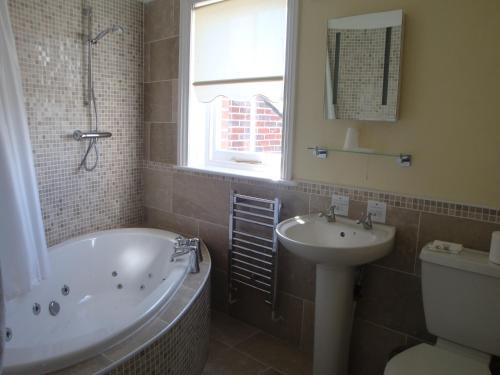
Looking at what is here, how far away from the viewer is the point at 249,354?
2.39 metres

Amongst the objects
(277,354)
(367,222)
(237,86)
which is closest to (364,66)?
(367,222)

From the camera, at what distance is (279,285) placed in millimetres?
2480

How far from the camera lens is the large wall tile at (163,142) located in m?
2.99

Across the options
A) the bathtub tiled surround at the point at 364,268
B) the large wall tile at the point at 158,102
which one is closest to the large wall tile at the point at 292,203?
the bathtub tiled surround at the point at 364,268

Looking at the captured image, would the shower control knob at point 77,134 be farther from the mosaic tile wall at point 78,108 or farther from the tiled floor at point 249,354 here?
the tiled floor at point 249,354

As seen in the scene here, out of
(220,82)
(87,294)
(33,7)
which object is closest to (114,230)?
(87,294)

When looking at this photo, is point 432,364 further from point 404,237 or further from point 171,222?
point 171,222

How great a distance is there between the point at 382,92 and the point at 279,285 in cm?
125

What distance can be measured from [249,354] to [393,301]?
0.89 meters

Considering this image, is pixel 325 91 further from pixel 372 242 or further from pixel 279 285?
pixel 279 285

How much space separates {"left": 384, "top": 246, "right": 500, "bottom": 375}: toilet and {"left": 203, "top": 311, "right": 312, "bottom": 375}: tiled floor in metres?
0.81

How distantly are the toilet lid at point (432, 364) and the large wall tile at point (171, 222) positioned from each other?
65.4 inches

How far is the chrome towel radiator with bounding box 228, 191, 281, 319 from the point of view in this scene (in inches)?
95.5

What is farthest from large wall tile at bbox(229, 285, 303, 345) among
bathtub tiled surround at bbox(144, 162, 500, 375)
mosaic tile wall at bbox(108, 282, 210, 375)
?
mosaic tile wall at bbox(108, 282, 210, 375)
